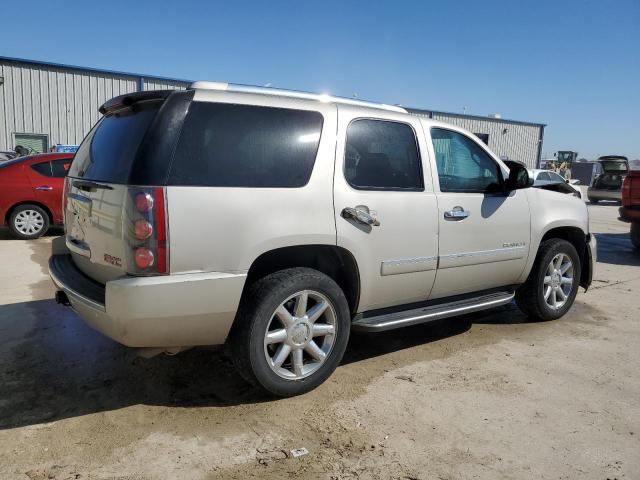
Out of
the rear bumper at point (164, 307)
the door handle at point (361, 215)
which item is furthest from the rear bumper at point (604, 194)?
the rear bumper at point (164, 307)

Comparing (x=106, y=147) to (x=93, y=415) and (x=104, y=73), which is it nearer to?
(x=93, y=415)

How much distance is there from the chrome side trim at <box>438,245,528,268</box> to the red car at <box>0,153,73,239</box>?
7.53 m

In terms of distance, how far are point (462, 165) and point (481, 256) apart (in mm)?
771

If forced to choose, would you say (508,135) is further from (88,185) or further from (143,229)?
(143,229)

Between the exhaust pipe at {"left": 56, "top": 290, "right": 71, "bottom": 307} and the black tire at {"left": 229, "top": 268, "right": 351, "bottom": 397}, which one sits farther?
the exhaust pipe at {"left": 56, "top": 290, "right": 71, "bottom": 307}

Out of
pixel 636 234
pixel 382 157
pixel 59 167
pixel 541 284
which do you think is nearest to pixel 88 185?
pixel 382 157

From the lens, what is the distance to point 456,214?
13.4 feet

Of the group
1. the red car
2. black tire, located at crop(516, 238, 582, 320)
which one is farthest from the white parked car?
the red car

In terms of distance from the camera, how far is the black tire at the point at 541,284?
498cm

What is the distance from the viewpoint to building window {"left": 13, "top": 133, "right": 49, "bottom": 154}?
58.5 ft

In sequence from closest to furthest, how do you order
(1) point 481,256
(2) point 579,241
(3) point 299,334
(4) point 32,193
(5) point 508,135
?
(3) point 299,334
(1) point 481,256
(2) point 579,241
(4) point 32,193
(5) point 508,135

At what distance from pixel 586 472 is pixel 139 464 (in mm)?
2282

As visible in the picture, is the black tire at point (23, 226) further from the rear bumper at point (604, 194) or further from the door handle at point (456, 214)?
the rear bumper at point (604, 194)

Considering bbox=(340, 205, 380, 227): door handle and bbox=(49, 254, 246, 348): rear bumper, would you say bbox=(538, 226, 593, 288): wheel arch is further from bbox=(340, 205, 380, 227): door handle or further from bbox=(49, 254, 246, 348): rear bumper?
bbox=(49, 254, 246, 348): rear bumper
